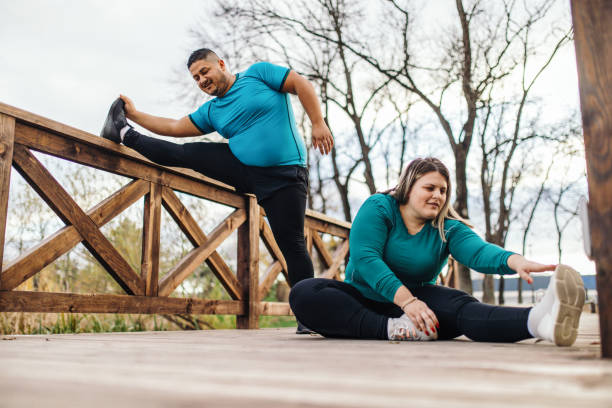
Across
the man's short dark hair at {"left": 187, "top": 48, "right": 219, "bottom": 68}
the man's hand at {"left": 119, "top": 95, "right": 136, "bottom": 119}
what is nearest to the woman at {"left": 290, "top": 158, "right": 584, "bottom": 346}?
the man's short dark hair at {"left": 187, "top": 48, "right": 219, "bottom": 68}

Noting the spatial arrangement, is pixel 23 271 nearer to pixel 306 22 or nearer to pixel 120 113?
pixel 120 113

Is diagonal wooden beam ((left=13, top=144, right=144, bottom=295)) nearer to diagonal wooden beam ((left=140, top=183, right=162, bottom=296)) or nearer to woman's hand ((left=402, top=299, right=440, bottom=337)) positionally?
diagonal wooden beam ((left=140, top=183, right=162, bottom=296))

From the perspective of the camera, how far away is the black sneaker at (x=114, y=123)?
2682 millimetres

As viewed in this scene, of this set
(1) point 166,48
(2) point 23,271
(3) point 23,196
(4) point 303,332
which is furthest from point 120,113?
(1) point 166,48

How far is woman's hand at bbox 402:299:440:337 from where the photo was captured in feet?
6.10

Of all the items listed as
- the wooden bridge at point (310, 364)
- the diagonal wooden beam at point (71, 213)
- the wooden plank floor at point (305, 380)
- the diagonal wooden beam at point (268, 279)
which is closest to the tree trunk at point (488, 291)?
the diagonal wooden beam at point (268, 279)

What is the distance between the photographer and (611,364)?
1.04 m

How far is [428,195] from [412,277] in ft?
1.14

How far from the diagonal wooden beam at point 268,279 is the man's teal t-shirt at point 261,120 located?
55.8 inches

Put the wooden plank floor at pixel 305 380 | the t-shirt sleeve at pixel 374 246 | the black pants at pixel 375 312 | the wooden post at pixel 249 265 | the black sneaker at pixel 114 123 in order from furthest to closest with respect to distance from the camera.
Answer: the wooden post at pixel 249 265 < the black sneaker at pixel 114 123 < the t-shirt sleeve at pixel 374 246 < the black pants at pixel 375 312 < the wooden plank floor at pixel 305 380

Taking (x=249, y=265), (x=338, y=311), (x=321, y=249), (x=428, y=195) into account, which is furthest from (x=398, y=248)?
(x=321, y=249)

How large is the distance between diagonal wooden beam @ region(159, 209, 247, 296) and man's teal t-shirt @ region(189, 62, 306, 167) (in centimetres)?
85

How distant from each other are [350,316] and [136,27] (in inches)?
408

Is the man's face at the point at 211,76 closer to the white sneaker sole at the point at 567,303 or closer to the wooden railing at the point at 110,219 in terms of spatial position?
the wooden railing at the point at 110,219
